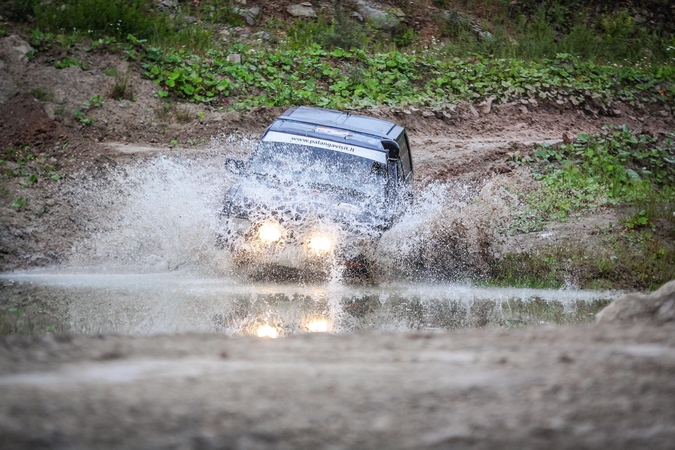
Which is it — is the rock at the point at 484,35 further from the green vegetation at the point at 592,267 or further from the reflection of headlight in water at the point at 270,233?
the reflection of headlight in water at the point at 270,233

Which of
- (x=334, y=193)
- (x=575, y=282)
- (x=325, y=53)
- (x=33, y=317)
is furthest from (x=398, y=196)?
(x=325, y=53)

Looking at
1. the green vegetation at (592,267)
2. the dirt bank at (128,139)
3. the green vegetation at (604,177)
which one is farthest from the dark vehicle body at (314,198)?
the green vegetation at (604,177)

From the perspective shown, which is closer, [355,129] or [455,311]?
[455,311]

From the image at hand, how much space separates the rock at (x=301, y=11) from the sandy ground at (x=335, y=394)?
16.2m

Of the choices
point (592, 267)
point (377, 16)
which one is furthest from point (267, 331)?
point (377, 16)

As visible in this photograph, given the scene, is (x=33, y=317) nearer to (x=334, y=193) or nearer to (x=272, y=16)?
(x=334, y=193)

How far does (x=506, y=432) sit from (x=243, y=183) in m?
5.08

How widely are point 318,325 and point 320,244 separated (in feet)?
3.10

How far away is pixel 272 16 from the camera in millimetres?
18422

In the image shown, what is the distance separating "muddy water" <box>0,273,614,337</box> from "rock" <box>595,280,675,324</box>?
2066 mm

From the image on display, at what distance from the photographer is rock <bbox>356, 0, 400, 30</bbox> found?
1894 centimetres

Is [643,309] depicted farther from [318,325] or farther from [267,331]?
[267,331]

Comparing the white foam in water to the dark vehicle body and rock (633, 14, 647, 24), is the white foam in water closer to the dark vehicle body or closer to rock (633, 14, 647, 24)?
the dark vehicle body

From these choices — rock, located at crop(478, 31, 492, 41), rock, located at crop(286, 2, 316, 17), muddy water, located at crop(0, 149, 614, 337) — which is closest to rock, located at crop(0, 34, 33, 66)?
muddy water, located at crop(0, 149, 614, 337)
